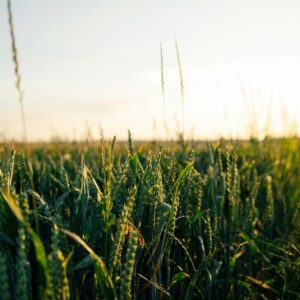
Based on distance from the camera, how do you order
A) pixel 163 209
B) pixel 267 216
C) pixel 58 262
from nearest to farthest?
pixel 58 262, pixel 163 209, pixel 267 216

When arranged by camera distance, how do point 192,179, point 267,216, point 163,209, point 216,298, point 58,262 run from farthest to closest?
point 267,216 → point 216,298 → point 192,179 → point 163,209 → point 58,262

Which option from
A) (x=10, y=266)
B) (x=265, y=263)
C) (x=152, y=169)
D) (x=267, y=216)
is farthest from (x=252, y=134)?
(x=10, y=266)

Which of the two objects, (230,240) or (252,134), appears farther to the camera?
(252,134)

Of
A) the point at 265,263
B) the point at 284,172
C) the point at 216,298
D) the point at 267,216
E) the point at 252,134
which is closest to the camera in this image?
the point at 216,298

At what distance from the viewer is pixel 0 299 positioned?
0.99m

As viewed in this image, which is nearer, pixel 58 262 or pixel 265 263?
pixel 58 262

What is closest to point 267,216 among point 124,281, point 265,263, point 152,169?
point 265,263

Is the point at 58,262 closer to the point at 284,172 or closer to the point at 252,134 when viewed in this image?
the point at 284,172

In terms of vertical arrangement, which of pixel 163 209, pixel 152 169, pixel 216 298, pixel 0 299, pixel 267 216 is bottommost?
pixel 216 298

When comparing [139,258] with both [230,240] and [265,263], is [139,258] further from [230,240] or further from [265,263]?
[265,263]

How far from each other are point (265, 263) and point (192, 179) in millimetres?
1026

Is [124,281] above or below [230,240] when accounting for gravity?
above

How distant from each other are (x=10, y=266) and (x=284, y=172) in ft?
10.5

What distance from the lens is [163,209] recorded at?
1.46m
